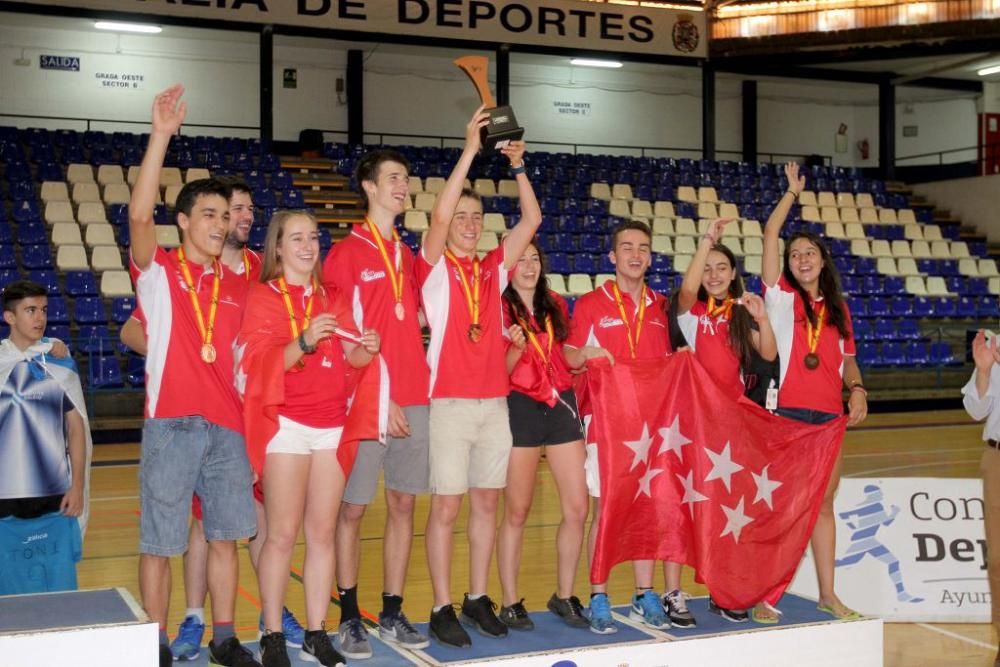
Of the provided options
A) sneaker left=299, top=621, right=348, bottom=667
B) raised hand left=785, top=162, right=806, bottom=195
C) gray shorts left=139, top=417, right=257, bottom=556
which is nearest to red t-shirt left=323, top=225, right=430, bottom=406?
gray shorts left=139, top=417, right=257, bottom=556

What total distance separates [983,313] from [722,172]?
16.1 ft

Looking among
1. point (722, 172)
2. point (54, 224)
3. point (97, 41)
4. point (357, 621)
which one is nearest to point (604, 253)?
point (722, 172)

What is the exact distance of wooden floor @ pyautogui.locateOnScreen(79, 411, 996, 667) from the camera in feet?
16.9

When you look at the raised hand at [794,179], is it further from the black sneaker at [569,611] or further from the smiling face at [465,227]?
the black sneaker at [569,611]

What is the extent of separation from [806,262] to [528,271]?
129 cm

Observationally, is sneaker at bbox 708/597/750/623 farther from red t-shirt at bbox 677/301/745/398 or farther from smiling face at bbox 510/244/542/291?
smiling face at bbox 510/244/542/291

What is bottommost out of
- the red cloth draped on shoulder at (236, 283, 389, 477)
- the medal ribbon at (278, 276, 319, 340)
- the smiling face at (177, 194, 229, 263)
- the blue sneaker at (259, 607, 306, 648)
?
the blue sneaker at (259, 607, 306, 648)

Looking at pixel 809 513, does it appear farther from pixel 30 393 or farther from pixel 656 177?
pixel 656 177

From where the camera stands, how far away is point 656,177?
18438mm

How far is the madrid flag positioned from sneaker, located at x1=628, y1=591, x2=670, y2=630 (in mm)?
193

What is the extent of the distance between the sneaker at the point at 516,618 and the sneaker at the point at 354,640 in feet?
1.97

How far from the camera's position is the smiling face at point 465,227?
173 inches

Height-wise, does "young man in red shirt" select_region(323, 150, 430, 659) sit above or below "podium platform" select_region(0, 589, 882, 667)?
above

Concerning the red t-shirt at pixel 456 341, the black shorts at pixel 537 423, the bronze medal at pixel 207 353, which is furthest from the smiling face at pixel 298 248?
the black shorts at pixel 537 423
